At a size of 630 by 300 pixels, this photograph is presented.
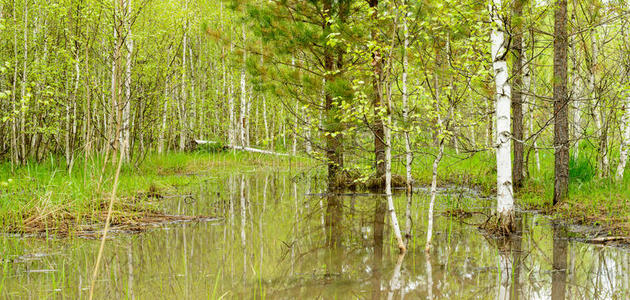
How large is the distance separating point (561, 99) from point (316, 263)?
15.5 feet

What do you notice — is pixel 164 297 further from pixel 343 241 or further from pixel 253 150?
pixel 253 150

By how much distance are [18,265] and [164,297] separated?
192 cm

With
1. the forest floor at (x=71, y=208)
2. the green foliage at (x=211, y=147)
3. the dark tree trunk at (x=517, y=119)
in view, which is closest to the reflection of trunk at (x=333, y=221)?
A: the forest floor at (x=71, y=208)

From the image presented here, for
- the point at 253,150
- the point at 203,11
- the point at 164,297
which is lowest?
the point at 164,297

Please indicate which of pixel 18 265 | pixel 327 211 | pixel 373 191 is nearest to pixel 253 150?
pixel 373 191

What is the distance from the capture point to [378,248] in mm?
5742

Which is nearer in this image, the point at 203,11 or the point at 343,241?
the point at 343,241

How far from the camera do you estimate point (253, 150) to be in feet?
66.4

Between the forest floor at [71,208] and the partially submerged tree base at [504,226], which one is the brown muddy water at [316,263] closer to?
the partially submerged tree base at [504,226]

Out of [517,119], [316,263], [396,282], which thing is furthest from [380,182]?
[396,282]

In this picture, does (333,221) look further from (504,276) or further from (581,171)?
(581,171)

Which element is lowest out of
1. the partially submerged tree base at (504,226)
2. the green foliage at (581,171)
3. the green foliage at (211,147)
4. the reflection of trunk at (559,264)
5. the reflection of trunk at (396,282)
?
the reflection of trunk at (396,282)

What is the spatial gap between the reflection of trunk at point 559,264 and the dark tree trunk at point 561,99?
119 centimetres

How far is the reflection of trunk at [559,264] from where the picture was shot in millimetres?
4094
